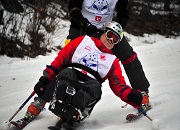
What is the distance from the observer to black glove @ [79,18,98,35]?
117 inches

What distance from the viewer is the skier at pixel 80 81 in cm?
229

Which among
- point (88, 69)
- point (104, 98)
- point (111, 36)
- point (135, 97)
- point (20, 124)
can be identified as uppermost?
point (111, 36)

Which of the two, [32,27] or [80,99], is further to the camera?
[32,27]

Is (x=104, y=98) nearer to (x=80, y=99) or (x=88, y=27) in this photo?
(x=88, y=27)

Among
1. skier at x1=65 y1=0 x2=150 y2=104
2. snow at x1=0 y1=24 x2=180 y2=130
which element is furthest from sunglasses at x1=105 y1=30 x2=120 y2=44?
snow at x1=0 y1=24 x2=180 y2=130

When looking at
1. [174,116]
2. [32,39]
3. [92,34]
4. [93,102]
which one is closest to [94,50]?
[92,34]

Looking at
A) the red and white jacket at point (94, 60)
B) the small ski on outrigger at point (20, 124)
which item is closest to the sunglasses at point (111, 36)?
the red and white jacket at point (94, 60)

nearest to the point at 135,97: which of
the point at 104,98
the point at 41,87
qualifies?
the point at 41,87

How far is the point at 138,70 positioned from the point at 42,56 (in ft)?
12.6

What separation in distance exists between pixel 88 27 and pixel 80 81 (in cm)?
69

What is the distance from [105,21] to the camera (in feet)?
10.8

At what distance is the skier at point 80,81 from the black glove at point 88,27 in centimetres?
17

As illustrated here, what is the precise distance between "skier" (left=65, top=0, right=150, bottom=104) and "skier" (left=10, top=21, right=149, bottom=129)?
26cm

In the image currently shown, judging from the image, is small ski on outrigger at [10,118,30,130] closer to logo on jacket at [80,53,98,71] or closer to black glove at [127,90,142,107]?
logo on jacket at [80,53,98,71]
